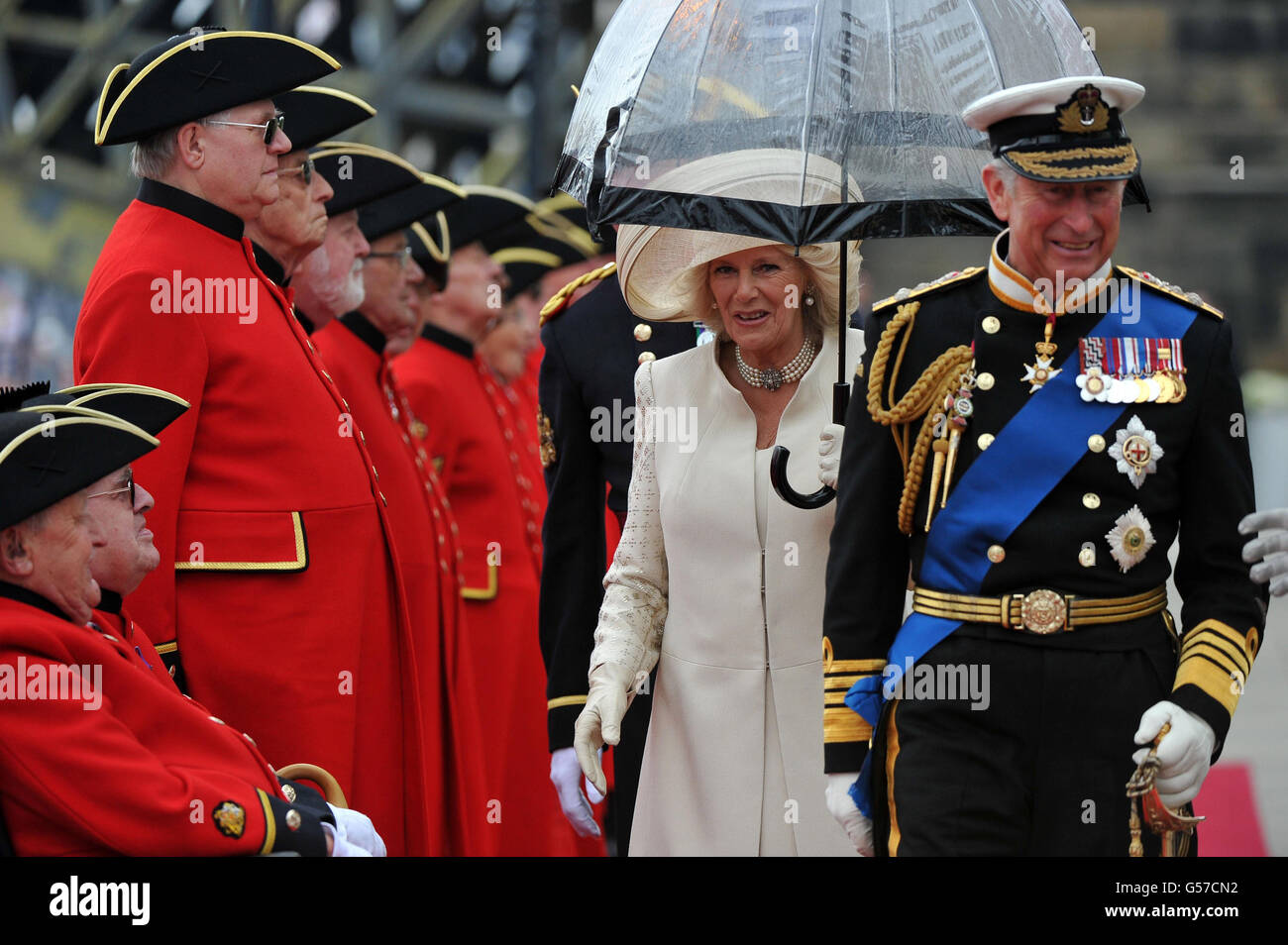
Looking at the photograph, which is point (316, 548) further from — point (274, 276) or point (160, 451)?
point (274, 276)

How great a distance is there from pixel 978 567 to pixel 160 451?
190cm

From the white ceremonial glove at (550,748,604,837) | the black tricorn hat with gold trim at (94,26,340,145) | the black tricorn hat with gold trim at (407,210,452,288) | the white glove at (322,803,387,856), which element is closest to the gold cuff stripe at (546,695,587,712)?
the white ceremonial glove at (550,748,604,837)

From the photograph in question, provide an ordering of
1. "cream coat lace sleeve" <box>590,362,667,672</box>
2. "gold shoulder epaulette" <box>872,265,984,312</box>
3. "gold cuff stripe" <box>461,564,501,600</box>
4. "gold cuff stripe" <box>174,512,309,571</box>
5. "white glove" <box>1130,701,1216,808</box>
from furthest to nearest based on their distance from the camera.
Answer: "gold cuff stripe" <box>461,564,501,600</box>, "gold cuff stripe" <box>174,512,309,571</box>, "cream coat lace sleeve" <box>590,362,667,672</box>, "gold shoulder epaulette" <box>872,265,984,312</box>, "white glove" <box>1130,701,1216,808</box>

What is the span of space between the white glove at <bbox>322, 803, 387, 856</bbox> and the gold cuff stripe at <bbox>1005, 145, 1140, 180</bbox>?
1.84 m

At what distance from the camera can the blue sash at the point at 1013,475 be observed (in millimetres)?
3684

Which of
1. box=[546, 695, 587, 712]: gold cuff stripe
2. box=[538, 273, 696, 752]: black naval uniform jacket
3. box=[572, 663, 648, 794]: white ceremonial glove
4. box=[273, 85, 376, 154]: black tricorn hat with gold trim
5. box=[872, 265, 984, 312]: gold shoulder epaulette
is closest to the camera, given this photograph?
box=[872, 265, 984, 312]: gold shoulder epaulette

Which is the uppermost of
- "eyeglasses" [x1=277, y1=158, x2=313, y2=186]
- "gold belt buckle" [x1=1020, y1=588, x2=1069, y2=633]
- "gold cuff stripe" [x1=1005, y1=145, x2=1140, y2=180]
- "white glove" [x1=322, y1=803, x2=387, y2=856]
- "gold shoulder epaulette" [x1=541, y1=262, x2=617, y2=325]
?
"eyeglasses" [x1=277, y1=158, x2=313, y2=186]

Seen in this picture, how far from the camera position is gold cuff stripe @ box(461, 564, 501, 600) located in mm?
7352

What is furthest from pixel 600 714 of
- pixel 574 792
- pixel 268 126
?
pixel 268 126

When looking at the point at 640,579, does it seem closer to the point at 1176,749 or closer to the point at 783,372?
the point at 783,372

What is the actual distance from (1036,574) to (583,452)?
6.11ft

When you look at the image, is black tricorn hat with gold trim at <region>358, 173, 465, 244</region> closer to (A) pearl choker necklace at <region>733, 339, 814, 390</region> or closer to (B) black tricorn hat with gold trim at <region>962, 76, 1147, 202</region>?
(A) pearl choker necklace at <region>733, 339, 814, 390</region>

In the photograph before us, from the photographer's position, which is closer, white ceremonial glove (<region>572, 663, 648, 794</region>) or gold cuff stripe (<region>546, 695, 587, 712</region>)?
white ceremonial glove (<region>572, 663, 648, 794</region>)

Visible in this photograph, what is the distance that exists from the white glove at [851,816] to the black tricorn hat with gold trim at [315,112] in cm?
238
